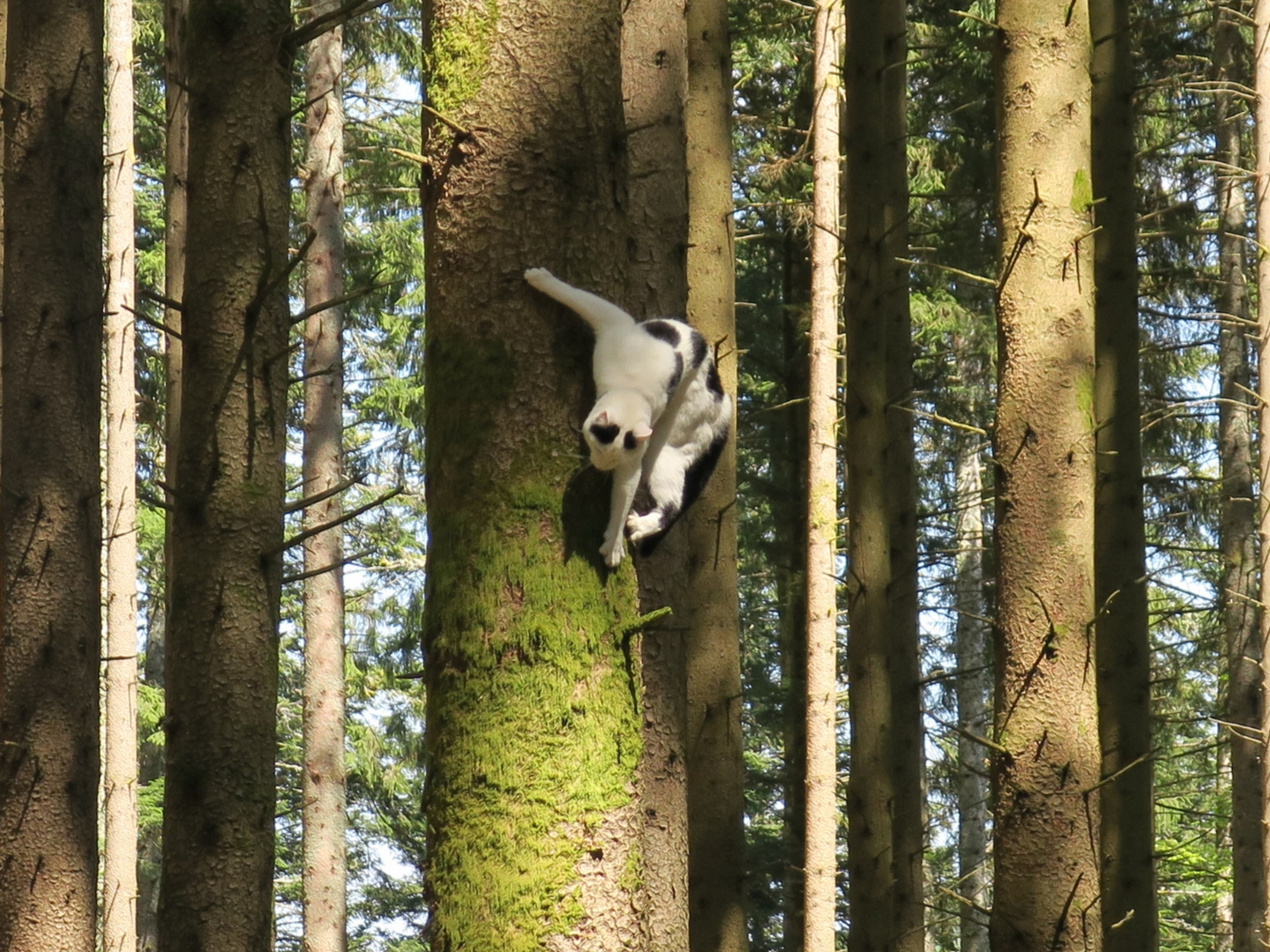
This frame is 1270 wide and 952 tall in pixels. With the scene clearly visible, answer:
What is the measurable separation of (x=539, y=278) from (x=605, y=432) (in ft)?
1.45

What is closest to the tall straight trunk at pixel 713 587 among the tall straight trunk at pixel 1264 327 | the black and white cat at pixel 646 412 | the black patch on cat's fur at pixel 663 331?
the black and white cat at pixel 646 412

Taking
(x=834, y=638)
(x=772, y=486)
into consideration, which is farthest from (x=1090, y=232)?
(x=772, y=486)

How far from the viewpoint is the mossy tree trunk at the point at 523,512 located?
3268 mm

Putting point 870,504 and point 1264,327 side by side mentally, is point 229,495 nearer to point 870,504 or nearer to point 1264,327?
point 870,504

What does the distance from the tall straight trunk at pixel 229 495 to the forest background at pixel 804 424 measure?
20.8 ft

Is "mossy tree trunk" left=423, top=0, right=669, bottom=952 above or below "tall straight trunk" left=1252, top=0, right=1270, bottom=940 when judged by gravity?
below

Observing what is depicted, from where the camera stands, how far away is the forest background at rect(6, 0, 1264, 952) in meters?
17.1

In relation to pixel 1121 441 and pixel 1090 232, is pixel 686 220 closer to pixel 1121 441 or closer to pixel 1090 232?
pixel 1090 232

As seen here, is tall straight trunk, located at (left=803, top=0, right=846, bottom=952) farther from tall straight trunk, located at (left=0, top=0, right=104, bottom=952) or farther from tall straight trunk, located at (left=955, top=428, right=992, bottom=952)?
tall straight trunk, located at (left=955, top=428, right=992, bottom=952)

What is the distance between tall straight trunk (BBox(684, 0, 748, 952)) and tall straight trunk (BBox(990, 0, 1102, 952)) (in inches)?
58.5

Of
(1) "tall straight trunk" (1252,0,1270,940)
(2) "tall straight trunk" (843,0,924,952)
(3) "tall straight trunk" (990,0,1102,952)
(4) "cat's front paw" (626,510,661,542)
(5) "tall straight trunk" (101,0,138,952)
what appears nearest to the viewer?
(4) "cat's front paw" (626,510,661,542)

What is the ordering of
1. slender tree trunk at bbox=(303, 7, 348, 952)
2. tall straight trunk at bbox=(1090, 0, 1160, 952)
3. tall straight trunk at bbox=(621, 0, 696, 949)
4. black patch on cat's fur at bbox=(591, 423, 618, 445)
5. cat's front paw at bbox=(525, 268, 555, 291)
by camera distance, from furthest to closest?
1. slender tree trunk at bbox=(303, 7, 348, 952)
2. tall straight trunk at bbox=(1090, 0, 1160, 952)
3. tall straight trunk at bbox=(621, 0, 696, 949)
4. black patch on cat's fur at bbox=(591, 423, 618, 445)
5. cat's front paw at bbox=(525, 268, 555, 291)

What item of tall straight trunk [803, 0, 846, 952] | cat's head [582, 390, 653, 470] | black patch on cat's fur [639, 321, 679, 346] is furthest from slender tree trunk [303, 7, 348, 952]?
cat's head [582, 390, 653, 470]

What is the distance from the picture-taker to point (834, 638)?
13516mm
